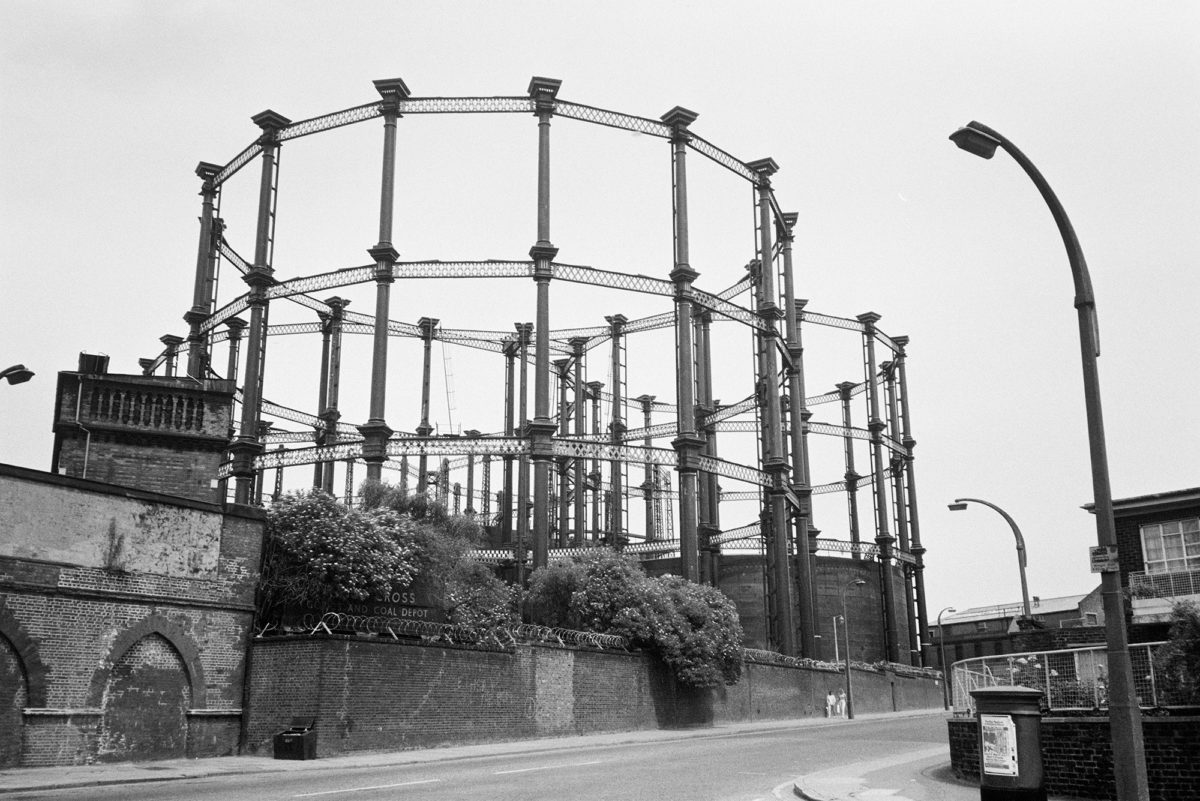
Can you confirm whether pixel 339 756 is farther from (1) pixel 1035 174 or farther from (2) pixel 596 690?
(1) pixel 1035 174

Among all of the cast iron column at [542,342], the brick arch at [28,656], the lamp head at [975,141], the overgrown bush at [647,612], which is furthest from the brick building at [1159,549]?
the brick arch at [28,656]

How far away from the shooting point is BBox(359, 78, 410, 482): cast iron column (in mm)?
42625

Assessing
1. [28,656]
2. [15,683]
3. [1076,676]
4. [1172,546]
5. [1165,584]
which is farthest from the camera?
[1172,546]

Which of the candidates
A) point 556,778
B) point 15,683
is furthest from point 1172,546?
point 15,683

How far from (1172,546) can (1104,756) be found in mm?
19136

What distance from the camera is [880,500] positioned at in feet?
231

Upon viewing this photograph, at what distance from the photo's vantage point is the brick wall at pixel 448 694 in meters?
24.1

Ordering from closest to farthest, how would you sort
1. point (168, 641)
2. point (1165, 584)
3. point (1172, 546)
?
point (168, 641) < point (1165, 584) < point (1172, 546)

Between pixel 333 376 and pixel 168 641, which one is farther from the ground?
pixel 333 376

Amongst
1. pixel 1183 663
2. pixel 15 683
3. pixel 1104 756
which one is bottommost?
pixel 1104 756

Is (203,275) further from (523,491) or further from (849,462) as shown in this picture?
(849,462)

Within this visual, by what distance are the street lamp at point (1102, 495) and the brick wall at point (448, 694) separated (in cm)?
1733

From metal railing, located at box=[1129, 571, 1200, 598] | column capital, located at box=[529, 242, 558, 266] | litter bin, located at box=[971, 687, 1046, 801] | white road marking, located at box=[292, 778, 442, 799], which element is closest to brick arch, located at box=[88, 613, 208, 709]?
white road marking, located at box=[292, 778, 442, 799]

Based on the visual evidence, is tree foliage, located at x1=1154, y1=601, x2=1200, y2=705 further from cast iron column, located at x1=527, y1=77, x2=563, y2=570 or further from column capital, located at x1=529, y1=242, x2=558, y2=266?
column capital, located at x1=529, y1=242, x2=558, y2=266
